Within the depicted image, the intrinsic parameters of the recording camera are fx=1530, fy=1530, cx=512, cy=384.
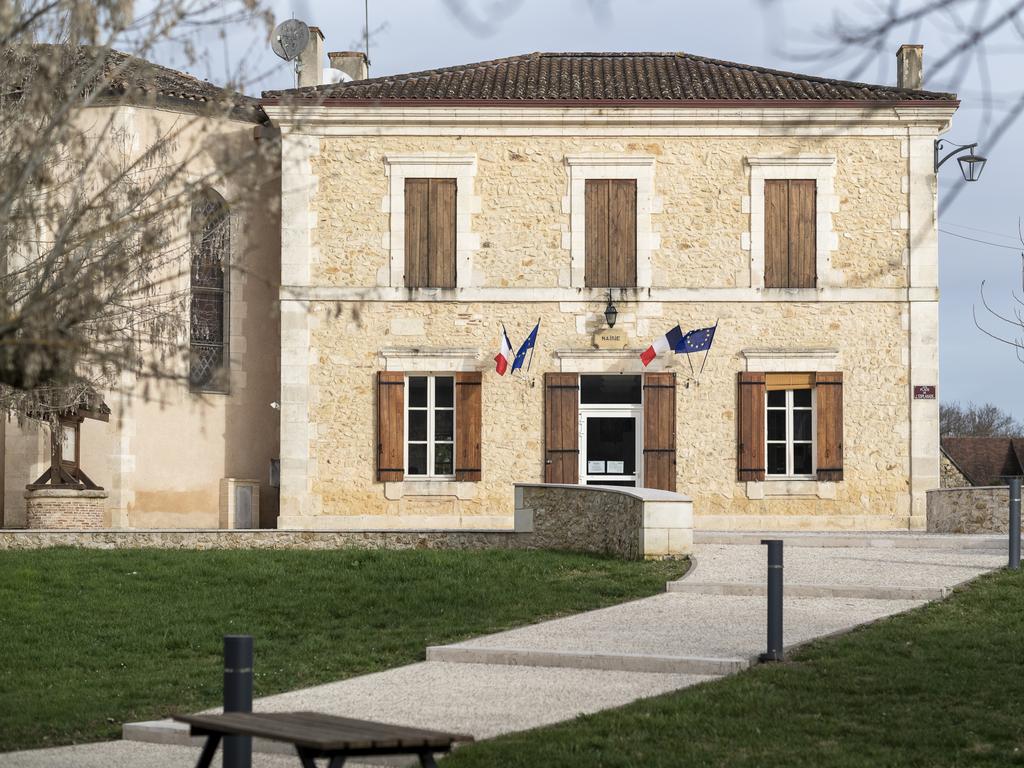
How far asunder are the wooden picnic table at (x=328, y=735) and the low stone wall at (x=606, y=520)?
10.5 m

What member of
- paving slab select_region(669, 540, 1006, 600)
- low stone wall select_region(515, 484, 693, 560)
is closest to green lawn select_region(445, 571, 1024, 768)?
paving slab select_region(669, 540, 1006, 600)

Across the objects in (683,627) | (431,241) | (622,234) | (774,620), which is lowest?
(683,627)

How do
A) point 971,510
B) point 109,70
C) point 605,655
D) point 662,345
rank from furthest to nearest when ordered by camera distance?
1. point 662,345
2. point 971,510
3. point 605,655
4. point 109,70

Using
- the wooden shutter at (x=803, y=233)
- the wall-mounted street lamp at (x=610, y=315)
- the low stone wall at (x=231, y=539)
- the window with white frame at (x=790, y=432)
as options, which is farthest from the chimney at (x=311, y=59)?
the low stone wall at (x=231, y=539)

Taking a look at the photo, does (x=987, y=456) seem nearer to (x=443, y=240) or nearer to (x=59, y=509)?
(x=443, y=240)

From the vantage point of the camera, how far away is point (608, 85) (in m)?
24.0

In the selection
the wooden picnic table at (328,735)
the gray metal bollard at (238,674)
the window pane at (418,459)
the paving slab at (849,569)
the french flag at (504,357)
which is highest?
the french flag at (504,357)

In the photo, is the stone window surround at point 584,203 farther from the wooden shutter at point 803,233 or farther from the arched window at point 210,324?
the arched window at point 210,324

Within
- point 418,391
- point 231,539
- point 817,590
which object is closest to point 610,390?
point 418,391

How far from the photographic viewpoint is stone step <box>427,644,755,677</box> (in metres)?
10.4

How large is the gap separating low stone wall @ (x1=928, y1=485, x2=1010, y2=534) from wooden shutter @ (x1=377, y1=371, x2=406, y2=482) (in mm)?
7679

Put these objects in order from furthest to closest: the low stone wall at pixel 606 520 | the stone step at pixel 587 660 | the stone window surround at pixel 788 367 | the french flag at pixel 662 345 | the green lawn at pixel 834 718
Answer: the stone window surround at pixel 788 367 → the french flag at pixel 662 345 → the low stone wall at pixel 606 520 → the stone step at pixel 587 660 → the green lawn at pixel 834 718

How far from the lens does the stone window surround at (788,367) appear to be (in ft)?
74.4

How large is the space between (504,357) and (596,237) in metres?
2.32
